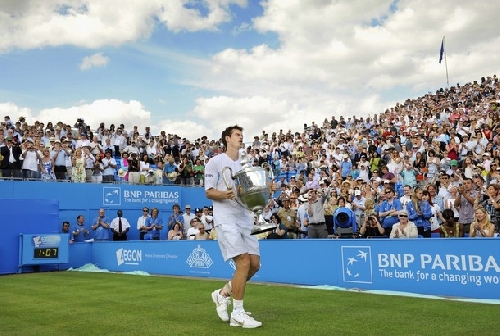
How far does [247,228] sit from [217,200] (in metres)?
0.51

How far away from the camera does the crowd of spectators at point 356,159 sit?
13516 millimetres

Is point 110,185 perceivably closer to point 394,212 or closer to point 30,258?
point 30,258

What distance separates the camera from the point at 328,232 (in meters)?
15.0

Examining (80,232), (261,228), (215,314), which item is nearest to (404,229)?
(215,314)

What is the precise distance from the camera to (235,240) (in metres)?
6.62

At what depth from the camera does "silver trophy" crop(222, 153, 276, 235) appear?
21.2ft

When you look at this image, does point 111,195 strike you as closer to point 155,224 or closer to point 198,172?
point 155,224

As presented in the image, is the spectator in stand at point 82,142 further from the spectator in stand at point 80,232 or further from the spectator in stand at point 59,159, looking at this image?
the spectator in stand at point 80,232

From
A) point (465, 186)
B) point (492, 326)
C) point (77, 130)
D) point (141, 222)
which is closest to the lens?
point (492, 326)

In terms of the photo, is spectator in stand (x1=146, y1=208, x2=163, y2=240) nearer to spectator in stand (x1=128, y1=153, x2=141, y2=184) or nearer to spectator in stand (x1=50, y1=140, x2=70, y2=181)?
spectator in stand (x1=128, y1=153, x2=141, y2=184)

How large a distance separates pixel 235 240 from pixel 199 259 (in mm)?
9248

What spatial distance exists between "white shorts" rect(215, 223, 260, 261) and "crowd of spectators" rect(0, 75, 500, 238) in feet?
19.7

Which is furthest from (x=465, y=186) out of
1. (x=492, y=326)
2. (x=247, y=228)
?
(x=247, y=228)

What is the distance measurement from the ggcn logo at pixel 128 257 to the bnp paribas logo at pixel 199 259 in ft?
7.46
